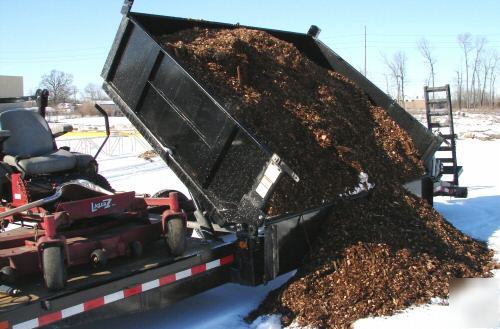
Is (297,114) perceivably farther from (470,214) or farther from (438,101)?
(438,101)

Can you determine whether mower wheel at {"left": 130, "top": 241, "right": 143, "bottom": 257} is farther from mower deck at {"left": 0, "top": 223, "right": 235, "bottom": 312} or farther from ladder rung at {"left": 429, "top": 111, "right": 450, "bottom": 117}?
ladder rung at {"left": 429, "top": 111, "right": 450, "bottom": 117}

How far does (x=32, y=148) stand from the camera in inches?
220

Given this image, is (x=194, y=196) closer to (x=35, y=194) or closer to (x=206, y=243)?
(x=206, y=243)

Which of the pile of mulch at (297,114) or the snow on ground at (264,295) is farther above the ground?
the pile of mulch at (297,114)

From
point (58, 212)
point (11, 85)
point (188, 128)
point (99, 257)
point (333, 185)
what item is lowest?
point (99, 257)

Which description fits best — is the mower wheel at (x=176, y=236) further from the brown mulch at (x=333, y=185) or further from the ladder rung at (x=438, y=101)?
the ladder rung at (x=438, y=101)

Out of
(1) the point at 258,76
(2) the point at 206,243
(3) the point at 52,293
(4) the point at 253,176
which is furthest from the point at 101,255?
(1) the point at 258,76

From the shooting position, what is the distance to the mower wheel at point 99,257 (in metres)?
3.94

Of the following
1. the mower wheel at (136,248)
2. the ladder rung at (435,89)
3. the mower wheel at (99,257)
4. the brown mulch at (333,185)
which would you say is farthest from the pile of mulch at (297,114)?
the ladder rung at (435,89)

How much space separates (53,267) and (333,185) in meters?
2.55

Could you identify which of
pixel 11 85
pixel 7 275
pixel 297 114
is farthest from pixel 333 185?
pixel 11 85

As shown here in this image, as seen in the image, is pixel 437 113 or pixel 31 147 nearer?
pixel 31 147

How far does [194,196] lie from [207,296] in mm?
1001

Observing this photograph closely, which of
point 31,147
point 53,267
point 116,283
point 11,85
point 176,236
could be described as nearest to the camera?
point 53,267
